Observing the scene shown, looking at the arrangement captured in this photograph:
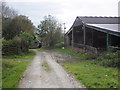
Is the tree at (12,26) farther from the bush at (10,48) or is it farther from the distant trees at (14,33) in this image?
the bush at (10,48)

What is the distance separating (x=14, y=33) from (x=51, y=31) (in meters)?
12.0

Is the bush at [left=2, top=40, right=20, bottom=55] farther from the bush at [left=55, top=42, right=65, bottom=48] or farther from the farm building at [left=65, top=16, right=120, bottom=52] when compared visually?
the bush at [left=55, top=42, right=65, bottom=48]

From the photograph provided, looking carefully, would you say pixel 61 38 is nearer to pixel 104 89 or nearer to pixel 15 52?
pixel 15 52

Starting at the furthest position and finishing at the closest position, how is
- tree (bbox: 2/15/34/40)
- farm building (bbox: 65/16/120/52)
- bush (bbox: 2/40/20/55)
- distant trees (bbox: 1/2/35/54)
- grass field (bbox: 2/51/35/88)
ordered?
tree (bbox: 2/15/34/40), distant trees (bbox: 1/2/35/54), bush (bbox: 2/40/20/55), farm building (bbox: 65/16/120/52), grass field (bbox: 2/51/35/88)

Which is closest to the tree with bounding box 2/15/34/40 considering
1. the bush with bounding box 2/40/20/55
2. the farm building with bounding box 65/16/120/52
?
the bush with bounding box 2/40/20/55

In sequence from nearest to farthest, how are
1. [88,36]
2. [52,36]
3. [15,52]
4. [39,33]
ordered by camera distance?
1. [15,52]
2. [88,36]
3. [52,36]
4. [39,33]

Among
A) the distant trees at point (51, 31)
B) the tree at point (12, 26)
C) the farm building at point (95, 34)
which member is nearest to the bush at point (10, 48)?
the tree at point (12, 26)

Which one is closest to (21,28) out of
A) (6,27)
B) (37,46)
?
(6,27)

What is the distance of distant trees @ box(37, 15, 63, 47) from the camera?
4225 centimetres

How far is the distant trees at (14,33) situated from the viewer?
78.5ft

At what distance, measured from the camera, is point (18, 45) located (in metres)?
24.3

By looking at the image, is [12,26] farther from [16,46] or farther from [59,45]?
[59,45]

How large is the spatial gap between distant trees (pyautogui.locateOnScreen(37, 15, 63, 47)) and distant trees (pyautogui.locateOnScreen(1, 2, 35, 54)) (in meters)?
8.13

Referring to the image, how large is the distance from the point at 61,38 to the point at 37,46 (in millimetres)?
7783
